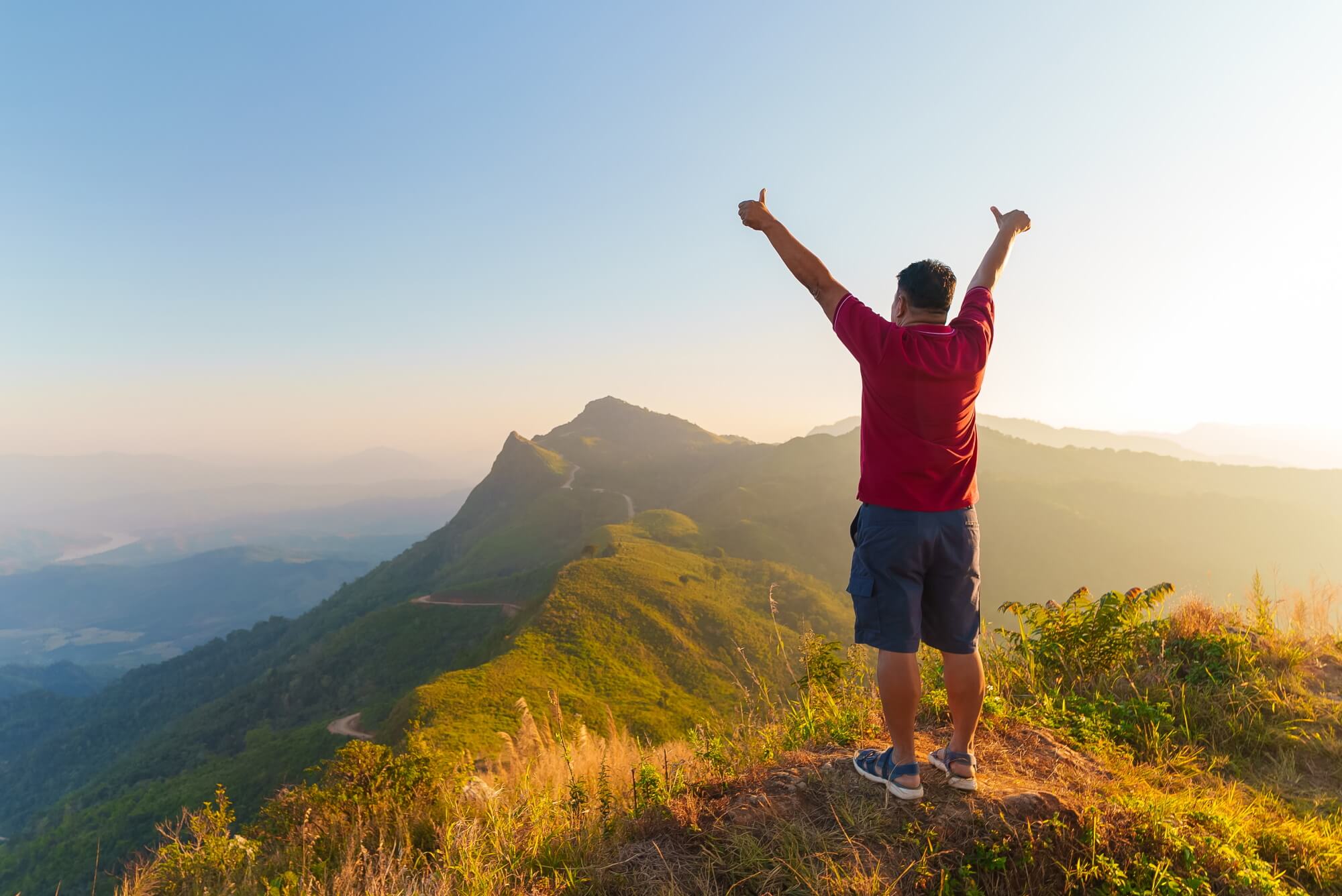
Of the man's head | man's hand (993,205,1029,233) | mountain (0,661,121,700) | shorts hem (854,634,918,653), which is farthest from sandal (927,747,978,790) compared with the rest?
mountain (0,661,121,700)

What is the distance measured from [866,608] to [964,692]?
768 mm

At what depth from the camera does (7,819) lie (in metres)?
86.1

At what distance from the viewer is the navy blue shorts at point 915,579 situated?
2.98 m

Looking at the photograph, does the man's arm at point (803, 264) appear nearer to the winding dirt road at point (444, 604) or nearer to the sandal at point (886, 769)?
the sandal at point (886, 769)

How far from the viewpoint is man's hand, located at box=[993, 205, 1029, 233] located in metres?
3.72

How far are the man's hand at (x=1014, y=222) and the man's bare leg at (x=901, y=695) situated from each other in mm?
2676

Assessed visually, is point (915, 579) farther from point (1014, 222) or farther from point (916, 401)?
point (1014, 222)

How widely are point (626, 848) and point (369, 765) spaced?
21.7ft

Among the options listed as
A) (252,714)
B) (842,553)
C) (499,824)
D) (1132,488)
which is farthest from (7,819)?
(1132,488)

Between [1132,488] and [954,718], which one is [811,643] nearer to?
[954,718]

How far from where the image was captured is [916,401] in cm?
296

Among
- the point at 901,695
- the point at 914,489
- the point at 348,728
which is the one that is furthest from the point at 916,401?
the point at 348,728

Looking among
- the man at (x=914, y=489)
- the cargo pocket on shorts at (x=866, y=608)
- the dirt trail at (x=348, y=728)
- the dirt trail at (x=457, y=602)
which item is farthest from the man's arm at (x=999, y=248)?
the dirt trail at (x=457, y=602)

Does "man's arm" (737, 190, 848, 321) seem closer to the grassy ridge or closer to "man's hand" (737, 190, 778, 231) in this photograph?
"man's hand" (737, 190, 778, 231)
